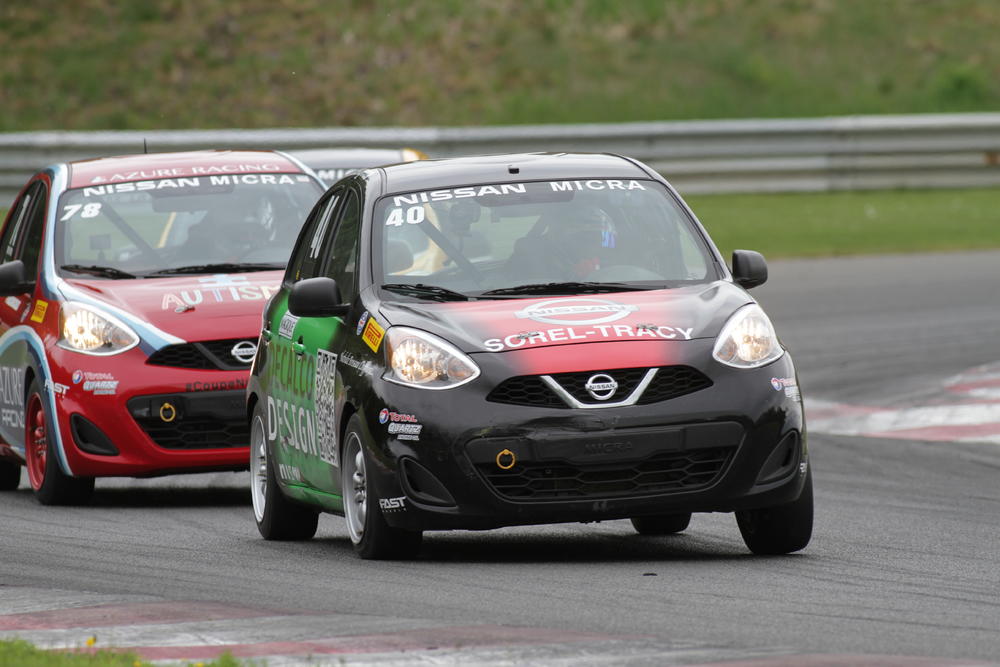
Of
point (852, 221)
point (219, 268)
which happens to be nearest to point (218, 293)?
point (219, 268)

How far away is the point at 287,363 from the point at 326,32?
23.7 meters

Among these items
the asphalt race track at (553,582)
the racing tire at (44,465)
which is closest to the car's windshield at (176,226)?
the racing tire at (44,465)

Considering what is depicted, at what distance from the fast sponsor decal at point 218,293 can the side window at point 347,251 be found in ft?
6.14

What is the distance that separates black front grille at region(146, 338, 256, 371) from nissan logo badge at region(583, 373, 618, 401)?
354cm

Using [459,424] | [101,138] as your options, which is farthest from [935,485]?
[101,138]

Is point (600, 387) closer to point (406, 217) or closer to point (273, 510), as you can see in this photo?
point (406, 217)

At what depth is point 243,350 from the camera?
11.2 m

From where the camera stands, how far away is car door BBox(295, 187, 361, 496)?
8.79m

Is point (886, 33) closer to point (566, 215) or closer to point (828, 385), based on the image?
point (828, 385)

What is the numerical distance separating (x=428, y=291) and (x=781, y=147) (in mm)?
19881

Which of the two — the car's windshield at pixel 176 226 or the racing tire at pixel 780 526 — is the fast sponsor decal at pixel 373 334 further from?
the car's windshield at pixel 176 226

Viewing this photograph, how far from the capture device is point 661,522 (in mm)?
9625

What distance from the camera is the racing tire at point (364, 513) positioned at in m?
8.34

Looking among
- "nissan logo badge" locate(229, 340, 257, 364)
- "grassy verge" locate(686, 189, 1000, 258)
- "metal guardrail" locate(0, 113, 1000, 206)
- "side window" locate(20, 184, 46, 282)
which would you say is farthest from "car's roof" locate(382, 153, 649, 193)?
"metal guardrail" locate(0, 113, 1000, 206)
